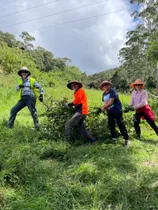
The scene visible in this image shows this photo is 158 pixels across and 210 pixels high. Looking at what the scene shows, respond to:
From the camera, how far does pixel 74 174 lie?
3586mm

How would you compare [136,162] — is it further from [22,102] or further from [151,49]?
[151,49]

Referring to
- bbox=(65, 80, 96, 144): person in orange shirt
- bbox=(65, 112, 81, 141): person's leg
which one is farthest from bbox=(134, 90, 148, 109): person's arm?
bbox=(65, 112, 81, 141): person's leg

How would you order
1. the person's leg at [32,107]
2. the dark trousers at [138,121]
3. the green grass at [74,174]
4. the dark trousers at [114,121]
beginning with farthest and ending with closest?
the person's leg at [32,107]
the dark trousers at [138,121]
the dark trousers at [114,121]
the green grass at [74,174]

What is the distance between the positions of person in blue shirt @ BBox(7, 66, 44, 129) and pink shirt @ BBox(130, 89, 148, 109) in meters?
2.48

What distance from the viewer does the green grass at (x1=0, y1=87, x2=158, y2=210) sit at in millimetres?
2823

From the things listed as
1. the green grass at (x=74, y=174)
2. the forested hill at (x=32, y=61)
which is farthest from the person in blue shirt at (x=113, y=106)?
the forested hill at (x=32, y=61)

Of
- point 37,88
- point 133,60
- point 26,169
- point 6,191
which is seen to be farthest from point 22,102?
point 133,60

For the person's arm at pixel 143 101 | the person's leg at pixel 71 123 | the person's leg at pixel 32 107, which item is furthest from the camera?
the person's leg at pixel 32 107

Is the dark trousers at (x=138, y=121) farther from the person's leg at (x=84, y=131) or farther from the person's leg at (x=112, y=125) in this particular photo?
the person's leg at (x=84, y=131)

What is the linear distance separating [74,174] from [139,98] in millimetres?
3165

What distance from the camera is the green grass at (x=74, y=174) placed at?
2.82 meters

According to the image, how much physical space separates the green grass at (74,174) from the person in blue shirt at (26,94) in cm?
82

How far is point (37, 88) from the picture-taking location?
21.5ft

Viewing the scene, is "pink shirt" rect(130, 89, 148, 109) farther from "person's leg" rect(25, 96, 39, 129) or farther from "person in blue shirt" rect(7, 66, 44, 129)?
"person's leg" rect(25, 96, 39, 129)
